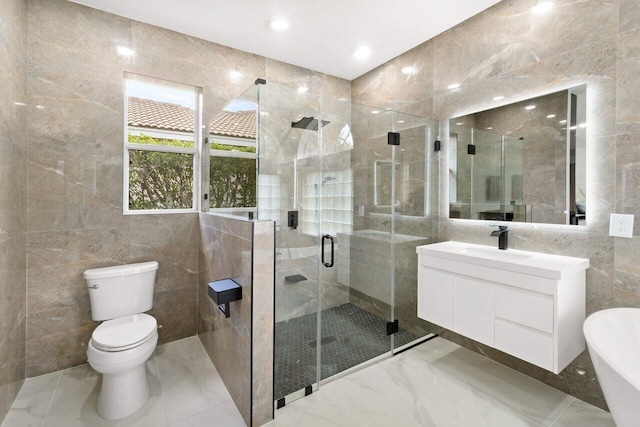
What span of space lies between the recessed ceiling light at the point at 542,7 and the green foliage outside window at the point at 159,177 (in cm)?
300

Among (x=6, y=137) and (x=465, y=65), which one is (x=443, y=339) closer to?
(x=465, y=65)

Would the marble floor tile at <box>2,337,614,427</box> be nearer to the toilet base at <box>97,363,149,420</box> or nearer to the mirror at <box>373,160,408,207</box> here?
the toilet base at <box>97,363,149,420</box>

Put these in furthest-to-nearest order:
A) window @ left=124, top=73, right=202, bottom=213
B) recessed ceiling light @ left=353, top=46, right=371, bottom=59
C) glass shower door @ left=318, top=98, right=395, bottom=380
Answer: recessed ceiling light @ left=353, top=46, right=371, bottom=59 → window @ left=124, top=73, right=202, bottom=213 → glass shower door @ left=318, top=98, right=395, bottom=380

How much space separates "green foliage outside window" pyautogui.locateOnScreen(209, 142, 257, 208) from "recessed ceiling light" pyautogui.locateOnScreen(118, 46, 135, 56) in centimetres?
98

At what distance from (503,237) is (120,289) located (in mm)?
2939

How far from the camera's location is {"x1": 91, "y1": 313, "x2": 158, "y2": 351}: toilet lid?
1791mm

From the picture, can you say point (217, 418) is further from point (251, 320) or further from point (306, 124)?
point (306, 124)

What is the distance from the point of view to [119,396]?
1808 mm

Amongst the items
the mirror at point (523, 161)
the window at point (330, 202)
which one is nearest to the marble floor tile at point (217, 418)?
the window at point (330, 202)

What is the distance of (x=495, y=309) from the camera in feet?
6.11

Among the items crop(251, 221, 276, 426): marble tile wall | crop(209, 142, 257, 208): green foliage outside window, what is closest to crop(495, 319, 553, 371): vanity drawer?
crop(251, 221, 276, 426): marble tile wall

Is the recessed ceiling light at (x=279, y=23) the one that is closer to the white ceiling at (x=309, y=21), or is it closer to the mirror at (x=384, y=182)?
the white ceiling at (x=309, y=21)

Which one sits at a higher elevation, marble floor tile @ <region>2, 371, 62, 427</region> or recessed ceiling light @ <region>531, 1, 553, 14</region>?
recessed ceiling light @ <region>531, 1, 553, 14</region>

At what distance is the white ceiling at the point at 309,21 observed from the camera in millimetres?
2244
